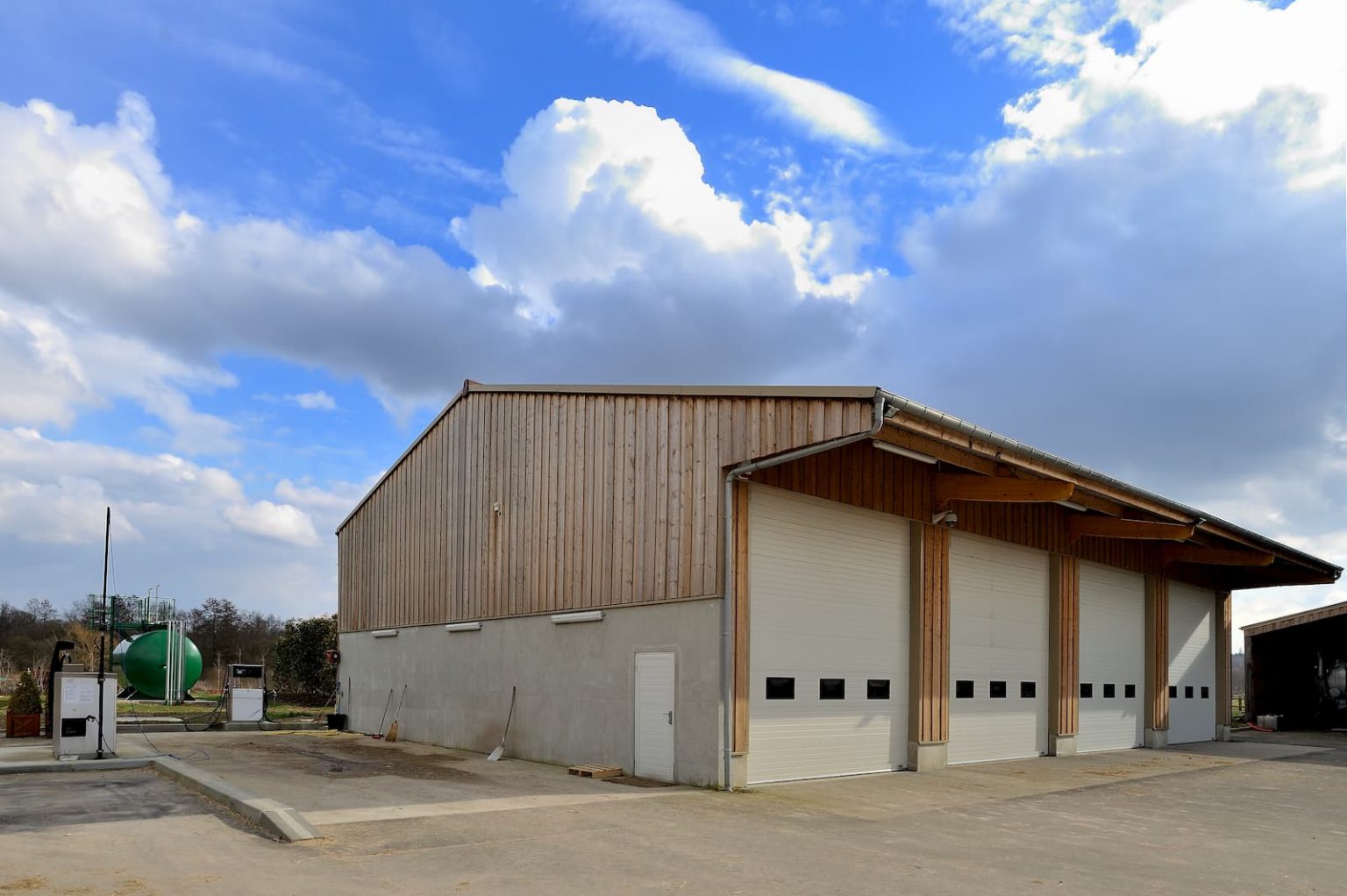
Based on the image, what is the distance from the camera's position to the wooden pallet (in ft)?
54.0

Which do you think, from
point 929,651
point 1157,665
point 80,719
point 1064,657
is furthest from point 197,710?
point 1157,665

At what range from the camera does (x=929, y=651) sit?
60.8ft

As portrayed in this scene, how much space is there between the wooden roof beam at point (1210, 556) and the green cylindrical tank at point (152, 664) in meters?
33.8

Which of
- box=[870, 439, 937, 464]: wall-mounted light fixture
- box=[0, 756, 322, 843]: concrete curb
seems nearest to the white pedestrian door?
box=[870, 439, 937, 464]: wall-mounted light fixture

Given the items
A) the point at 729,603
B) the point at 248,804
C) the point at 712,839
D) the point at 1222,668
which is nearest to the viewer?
the point at 712,839

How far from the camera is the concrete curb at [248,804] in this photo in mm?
10484

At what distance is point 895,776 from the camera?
17.2 metres

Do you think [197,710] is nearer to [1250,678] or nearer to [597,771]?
[597,771]

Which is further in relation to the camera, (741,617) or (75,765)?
(75,765)

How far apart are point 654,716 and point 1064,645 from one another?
11004 mm

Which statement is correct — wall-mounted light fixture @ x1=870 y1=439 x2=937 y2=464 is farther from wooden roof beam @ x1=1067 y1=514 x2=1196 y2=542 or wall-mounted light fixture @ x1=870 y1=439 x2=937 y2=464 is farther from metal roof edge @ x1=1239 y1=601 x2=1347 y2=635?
metal roof edge @ x1=1239 y1=601 x2=1347 y2=635

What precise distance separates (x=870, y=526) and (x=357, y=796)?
30.2 ft

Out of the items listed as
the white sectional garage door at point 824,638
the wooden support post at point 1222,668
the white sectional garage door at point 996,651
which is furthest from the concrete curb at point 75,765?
the wooden support post at point 1222,668

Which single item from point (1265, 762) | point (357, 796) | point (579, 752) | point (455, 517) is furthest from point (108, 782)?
point (1265, 762)
